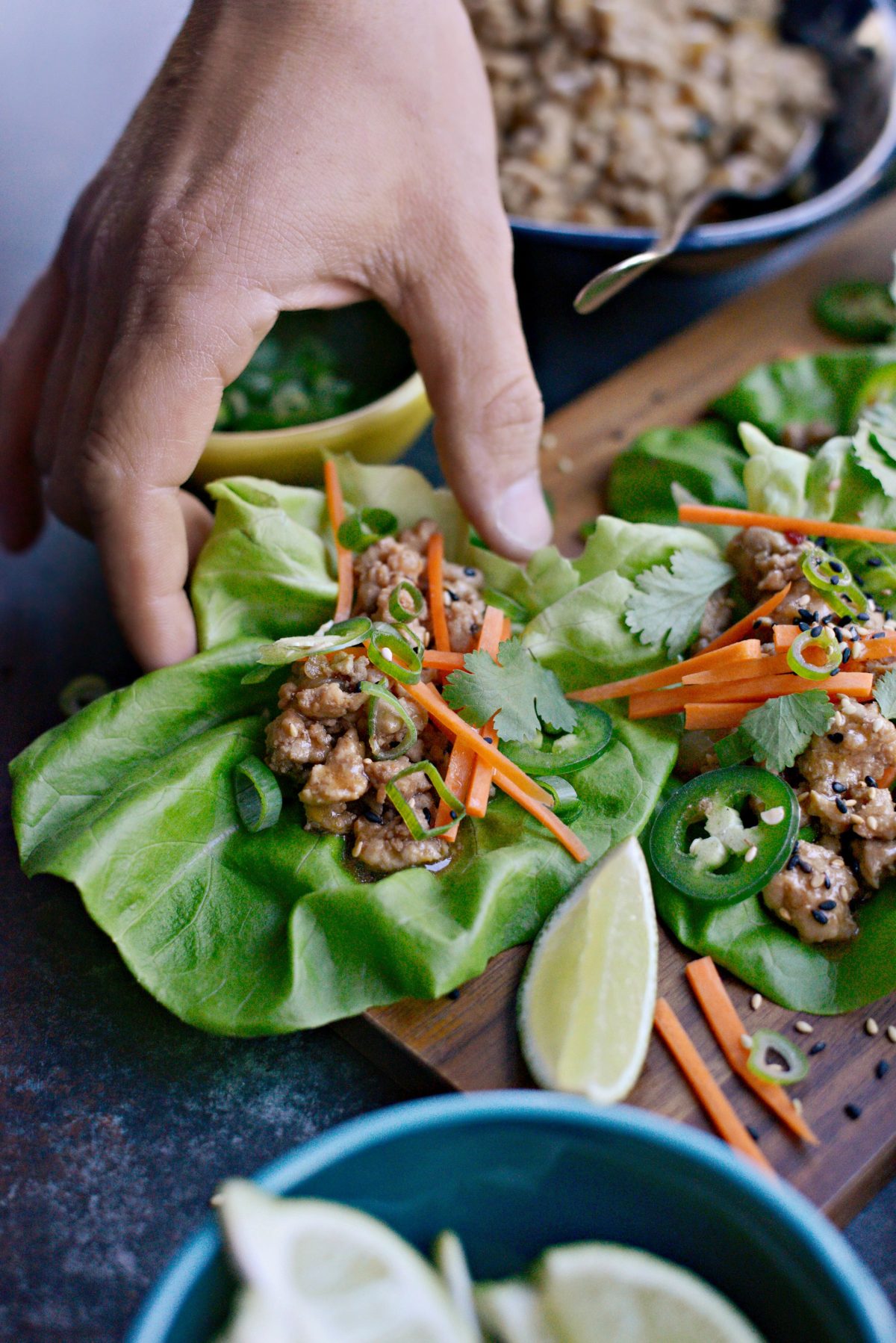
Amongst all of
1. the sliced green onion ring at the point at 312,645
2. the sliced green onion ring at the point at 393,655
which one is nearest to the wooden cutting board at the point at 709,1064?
the sliced green onion ring at the point at 393,655

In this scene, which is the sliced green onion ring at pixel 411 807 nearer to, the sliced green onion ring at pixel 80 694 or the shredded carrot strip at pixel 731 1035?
the shredded carrot strip at pixel 731 1035

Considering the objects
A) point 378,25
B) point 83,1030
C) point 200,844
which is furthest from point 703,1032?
point 378,25

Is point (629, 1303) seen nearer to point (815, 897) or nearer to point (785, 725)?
point (815, 897)

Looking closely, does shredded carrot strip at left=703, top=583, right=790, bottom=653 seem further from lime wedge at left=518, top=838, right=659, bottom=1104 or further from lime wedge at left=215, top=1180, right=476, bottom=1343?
lime wedge at left=215, top=1180, right=476, bottom=1343

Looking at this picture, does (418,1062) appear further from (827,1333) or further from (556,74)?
(556,74)

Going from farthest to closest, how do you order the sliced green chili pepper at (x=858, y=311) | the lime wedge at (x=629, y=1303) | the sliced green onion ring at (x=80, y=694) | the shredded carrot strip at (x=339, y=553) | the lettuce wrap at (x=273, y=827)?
the sliced green chili pepper at (x=858, y=311)
the sliced green onion ring at (x=80, y=694)
the shredded carrot strip at (x=339, y=553)
the lettuce wrap at (x=273, y=827)
the lime wedge at (x=629, y=1303)

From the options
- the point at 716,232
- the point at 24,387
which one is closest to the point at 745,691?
the point at 716,232

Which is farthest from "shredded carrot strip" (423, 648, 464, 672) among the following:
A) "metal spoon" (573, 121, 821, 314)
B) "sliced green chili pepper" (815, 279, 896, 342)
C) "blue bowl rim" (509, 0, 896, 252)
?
"sliced green chili pepper" (815, 279, 896, 342)
